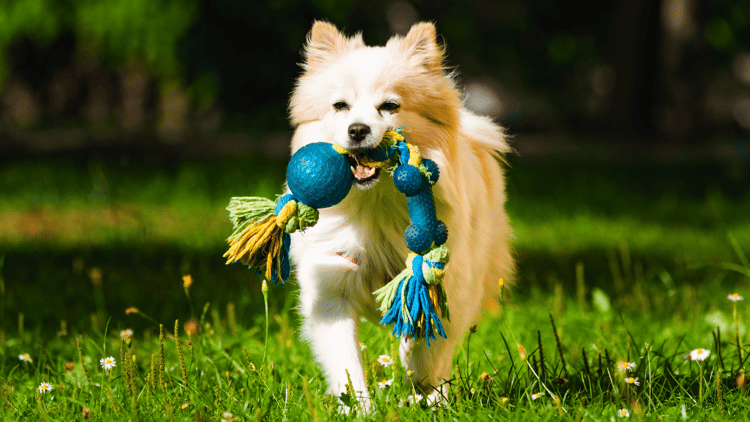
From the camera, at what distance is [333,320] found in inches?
98.0

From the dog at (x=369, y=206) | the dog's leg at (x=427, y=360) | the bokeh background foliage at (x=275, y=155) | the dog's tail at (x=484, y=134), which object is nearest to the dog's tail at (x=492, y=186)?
the dog's tail at (x=484, y=134)

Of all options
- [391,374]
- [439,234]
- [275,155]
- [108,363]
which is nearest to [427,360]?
[391,374]

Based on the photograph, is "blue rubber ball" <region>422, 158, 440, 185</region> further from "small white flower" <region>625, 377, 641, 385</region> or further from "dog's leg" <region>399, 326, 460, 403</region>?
"small white flower" <region>625, 377, 641, 385</region>

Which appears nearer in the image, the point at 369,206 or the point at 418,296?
the point at 418,296

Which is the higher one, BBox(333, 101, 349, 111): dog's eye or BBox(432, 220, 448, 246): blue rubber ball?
BBox(333, 101, 349, 111): dog's eye

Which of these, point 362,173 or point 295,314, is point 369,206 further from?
point 295,314

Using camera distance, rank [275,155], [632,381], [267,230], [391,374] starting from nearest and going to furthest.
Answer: [267,230] → [632,381] → [391,374] → [275,155]

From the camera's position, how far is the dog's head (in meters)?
2.45

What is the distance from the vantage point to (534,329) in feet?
11.6

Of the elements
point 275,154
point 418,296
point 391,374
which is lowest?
point 275,154

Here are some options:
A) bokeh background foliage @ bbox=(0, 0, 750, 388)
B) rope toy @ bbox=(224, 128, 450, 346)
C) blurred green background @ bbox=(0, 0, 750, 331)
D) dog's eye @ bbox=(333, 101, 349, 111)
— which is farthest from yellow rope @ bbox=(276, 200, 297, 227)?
bokeh background foliage @ bbox=(0, 0, 750, 388)

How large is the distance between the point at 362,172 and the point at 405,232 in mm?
296

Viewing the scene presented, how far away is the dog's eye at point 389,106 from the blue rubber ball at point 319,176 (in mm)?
341

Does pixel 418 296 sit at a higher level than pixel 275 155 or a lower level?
higher
